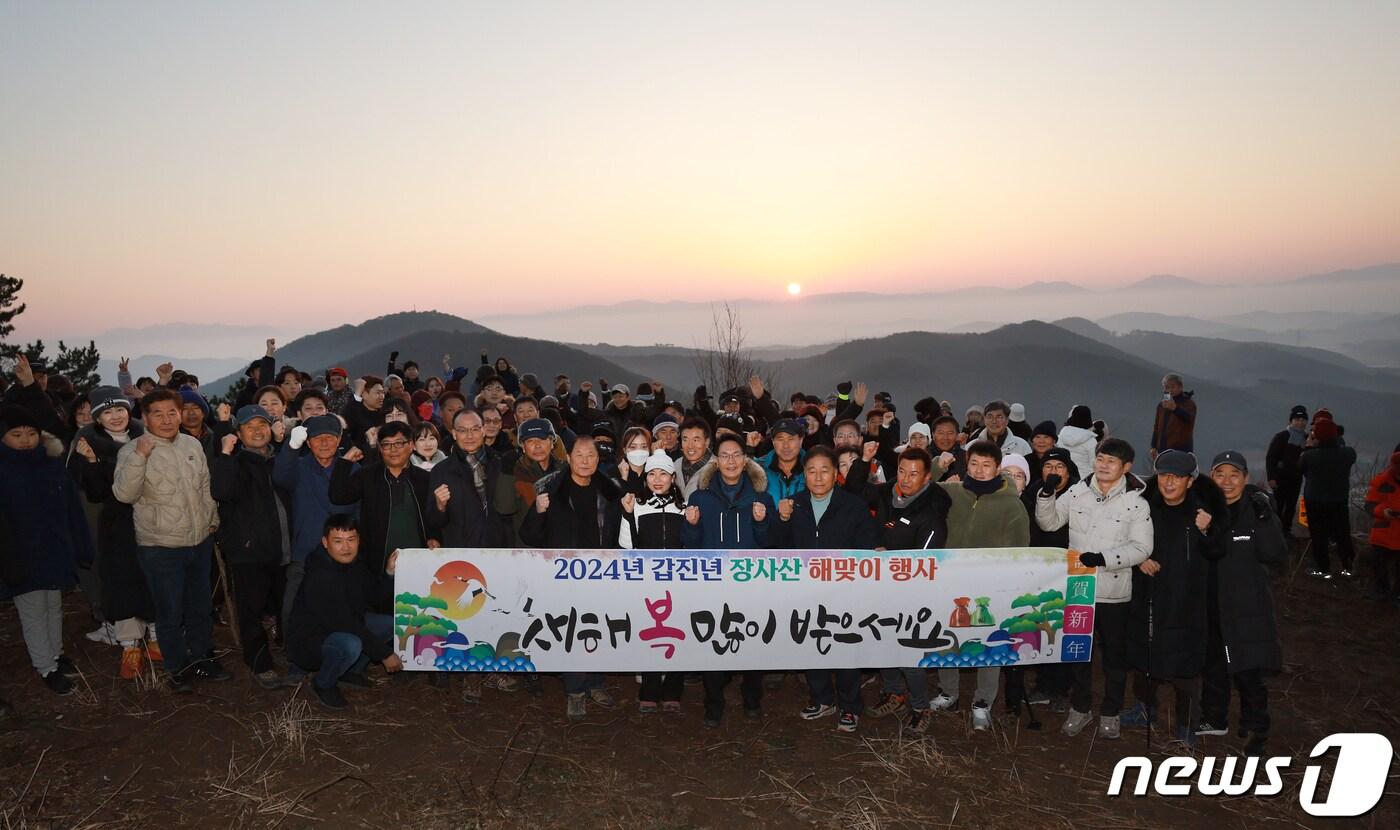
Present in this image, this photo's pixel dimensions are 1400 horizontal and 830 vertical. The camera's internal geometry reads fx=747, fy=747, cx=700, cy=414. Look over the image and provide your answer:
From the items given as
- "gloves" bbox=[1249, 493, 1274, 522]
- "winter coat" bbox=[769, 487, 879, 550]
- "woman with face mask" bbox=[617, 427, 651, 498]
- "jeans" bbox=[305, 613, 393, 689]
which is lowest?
"jeans" bbox=[305, 613, 393, 689]

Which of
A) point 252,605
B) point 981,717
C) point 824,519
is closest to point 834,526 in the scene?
point 824,519

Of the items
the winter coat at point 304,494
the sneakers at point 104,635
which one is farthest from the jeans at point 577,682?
the sneakers at point 104,635

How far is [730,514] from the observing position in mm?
5863

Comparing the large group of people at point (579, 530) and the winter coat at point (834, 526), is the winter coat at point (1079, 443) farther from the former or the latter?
the winter coat at point (834, 526)

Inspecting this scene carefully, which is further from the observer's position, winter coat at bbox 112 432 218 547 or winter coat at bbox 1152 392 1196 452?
winter coat at bbox 1152 392 1196 452

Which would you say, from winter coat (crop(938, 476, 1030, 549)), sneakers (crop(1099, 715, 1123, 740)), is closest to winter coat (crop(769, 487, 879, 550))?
winter coat (crop(938, 476, 1030, 549))

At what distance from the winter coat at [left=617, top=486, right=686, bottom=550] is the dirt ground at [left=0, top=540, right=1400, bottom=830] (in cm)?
156

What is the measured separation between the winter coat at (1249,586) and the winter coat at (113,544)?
28.5ft

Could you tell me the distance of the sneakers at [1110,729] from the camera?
5941mm

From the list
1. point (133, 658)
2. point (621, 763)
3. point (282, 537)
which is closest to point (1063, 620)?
point (621, 763)

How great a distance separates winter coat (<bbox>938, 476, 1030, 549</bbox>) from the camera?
5836 millimetres

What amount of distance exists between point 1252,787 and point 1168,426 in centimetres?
791

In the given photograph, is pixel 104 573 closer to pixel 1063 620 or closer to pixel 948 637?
pixel 948 637

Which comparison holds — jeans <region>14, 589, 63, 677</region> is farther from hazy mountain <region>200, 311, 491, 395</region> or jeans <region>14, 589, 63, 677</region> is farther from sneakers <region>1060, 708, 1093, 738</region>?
hazy mountain <region>200, 311, 491, 395</region>
